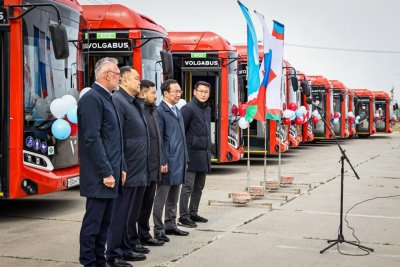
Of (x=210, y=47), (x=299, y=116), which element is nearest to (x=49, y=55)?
(x=210, y=47)

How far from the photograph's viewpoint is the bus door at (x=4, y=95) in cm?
872

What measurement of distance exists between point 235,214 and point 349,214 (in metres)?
1.82

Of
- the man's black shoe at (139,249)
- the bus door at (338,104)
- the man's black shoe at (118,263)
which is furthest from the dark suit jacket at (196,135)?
the bus door at (338,104)

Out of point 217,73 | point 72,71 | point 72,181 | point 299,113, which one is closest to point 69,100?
point 72,71

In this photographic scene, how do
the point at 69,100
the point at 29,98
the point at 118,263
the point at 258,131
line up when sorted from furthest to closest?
the point at 258,131
the point at 69,100
the point at 29,98
the point at 118,263

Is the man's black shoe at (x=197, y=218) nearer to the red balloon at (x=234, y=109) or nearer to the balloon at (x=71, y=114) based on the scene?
the balloon at (x=71, y=114)

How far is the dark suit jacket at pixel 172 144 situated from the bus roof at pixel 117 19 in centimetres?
535

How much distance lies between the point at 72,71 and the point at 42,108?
1175 mm

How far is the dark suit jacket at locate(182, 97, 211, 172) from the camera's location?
875cm

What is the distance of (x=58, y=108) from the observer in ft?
30.4

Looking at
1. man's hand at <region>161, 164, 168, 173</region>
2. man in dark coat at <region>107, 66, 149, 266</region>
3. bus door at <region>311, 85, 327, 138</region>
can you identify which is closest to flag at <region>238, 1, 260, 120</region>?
man's hand at <region>161, 164, 168, 173</region>

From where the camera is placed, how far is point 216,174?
16.8m

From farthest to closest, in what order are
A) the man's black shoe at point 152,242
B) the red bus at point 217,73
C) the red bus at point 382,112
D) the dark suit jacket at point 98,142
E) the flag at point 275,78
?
1. the red bus at point 382,112
2. the red bus at point 217,73
3. the flag at point 275,78
4. the man's black shoe at point 152,242
5. the dark suit jacket at point 98,142

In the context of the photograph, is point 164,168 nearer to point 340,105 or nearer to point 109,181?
point 109,181
